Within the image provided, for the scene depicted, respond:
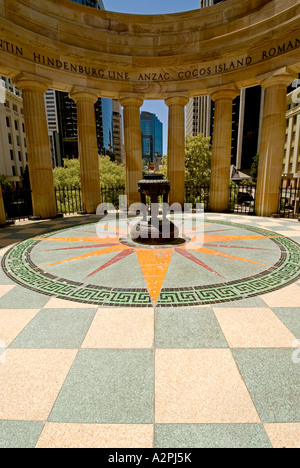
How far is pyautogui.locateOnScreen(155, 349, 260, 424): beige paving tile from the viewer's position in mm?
2350

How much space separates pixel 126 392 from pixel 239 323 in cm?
208

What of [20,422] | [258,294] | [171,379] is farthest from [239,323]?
[20,422]

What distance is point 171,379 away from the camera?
281 centimetres

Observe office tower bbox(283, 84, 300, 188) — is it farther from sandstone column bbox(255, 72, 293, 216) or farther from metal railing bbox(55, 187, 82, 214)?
metal railing bbox(55, 187, 82, 214)

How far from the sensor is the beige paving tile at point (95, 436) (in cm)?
211

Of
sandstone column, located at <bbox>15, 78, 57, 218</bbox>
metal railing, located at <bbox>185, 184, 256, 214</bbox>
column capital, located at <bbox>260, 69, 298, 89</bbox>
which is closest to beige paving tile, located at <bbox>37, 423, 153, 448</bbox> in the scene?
sandstone column, located at <bbox>15, 78, 57, 218</bbox>

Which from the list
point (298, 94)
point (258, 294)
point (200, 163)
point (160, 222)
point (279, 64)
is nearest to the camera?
point (258, 294)

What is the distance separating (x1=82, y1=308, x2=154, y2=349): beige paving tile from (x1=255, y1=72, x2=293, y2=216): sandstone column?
1231 cm

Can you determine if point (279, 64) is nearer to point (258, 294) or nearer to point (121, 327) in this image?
point (258, 294)

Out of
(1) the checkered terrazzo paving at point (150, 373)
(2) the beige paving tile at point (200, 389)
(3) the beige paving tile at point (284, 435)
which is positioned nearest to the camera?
(3) the beige paving tile at point (284, 435)

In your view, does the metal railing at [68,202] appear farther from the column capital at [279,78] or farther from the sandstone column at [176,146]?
the column capital at [279,78]

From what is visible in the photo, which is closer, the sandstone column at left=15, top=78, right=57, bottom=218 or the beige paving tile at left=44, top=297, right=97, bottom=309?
the beige paving tile at left=44, top=297, right=97, bottom=309

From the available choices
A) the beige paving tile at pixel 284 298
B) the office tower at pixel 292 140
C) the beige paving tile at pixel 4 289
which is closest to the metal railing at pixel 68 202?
the beige paving tile at pixel 4 289

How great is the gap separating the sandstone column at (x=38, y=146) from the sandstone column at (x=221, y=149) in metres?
10.0
